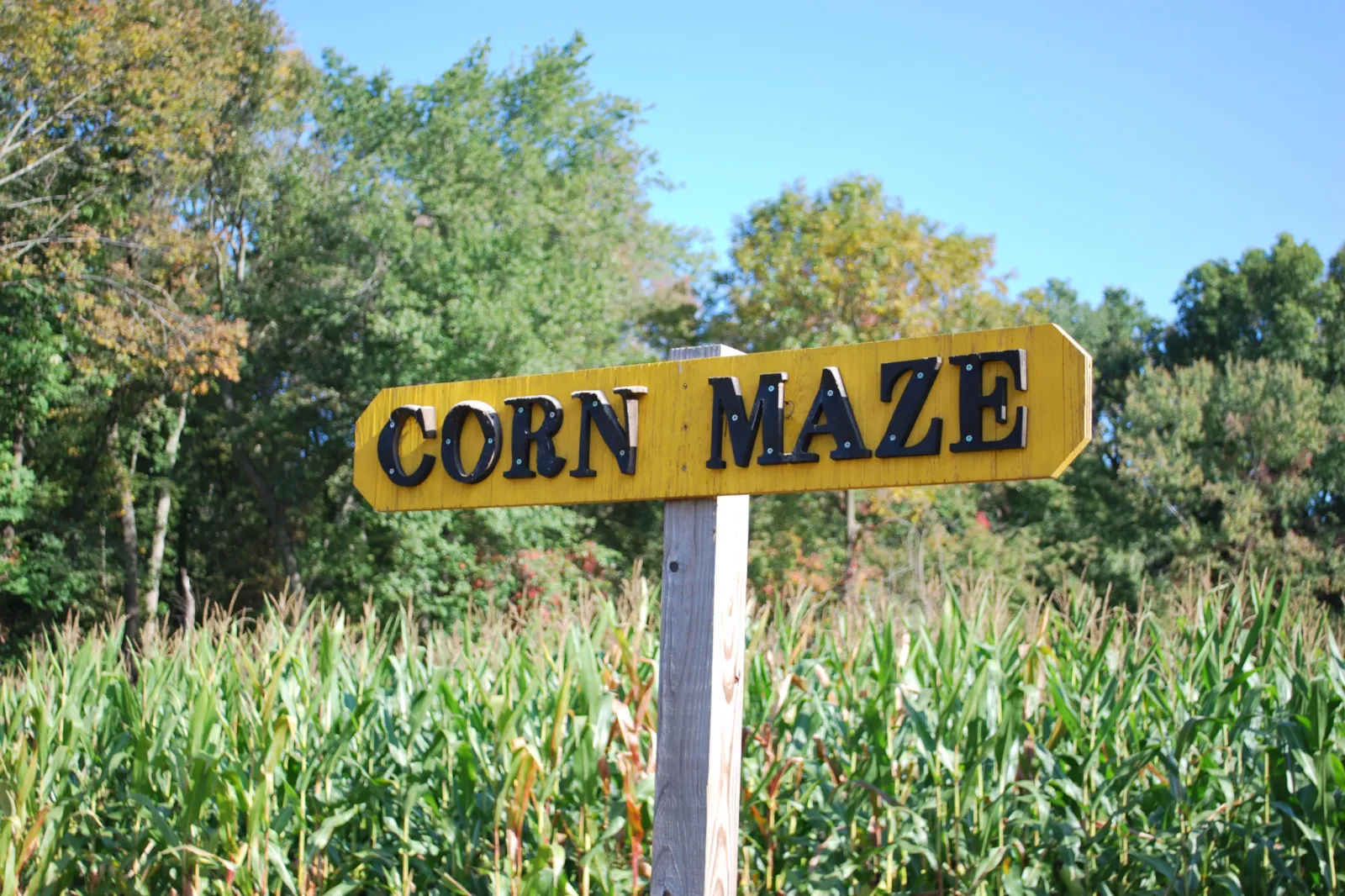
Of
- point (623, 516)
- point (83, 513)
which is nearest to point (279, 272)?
point (83, 513)

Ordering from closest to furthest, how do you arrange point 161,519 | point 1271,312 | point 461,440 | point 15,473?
point 461,440 < point 15,473 < point 161,519 < point 1271,312

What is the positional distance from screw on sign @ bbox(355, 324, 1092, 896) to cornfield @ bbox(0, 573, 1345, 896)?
1.09 m

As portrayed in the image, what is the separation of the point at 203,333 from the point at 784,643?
34.6 ft

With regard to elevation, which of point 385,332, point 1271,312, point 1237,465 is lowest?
point 1237,465

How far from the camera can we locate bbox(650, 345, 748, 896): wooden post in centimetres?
193

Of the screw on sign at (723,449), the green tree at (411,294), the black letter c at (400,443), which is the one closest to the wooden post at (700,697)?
the screw on sign at (723,449)

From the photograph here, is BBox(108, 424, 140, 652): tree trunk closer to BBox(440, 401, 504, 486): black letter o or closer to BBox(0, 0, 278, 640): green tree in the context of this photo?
BBox(0, 0, 278, 640): green tree

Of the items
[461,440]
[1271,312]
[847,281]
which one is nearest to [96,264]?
[847,281]

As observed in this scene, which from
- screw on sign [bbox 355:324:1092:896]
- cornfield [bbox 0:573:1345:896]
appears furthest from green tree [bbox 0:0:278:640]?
screw on sign [bbox 355:324:1092:896]

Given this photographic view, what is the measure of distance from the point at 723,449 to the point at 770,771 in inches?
63.9

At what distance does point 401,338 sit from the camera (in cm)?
1367

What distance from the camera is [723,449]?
78.4 inches

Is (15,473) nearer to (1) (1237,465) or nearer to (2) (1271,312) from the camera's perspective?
(1) (1237,465)

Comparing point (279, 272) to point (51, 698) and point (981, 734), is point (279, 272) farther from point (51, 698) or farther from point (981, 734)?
point (981, 734)
